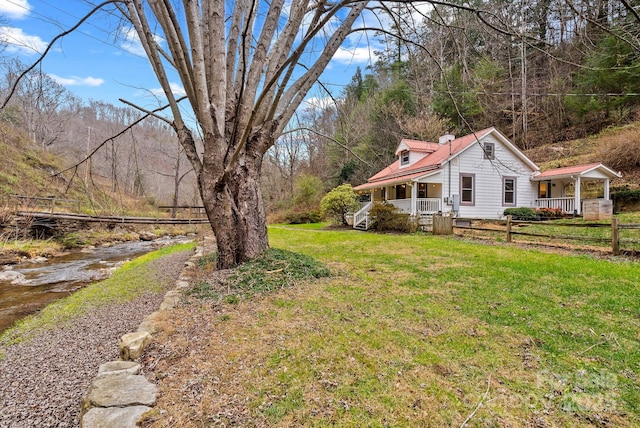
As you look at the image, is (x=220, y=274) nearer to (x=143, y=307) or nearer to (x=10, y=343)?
(x=143, y=307)

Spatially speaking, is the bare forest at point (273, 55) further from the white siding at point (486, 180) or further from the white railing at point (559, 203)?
the white railing at point (559, 203)

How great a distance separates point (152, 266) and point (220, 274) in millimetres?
4328

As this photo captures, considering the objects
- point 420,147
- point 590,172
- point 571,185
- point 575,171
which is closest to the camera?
point 590,172

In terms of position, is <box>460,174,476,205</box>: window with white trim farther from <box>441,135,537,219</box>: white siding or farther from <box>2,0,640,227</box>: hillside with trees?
<box>2,0,640,227</box>: hillside with trees

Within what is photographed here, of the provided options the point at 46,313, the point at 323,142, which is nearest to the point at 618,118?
the point at 323,142

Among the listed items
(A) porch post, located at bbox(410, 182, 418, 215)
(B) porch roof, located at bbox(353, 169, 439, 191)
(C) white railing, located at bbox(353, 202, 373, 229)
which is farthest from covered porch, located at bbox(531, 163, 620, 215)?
(C) white railing, located at bbox(353, 202, 373, 229)

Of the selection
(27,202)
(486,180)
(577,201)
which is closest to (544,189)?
(577,201)

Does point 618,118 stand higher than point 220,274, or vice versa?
point 618,118

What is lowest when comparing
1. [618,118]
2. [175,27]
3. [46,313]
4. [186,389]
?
[46,313]

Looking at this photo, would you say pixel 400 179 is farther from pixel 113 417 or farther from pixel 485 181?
pixel 113 417

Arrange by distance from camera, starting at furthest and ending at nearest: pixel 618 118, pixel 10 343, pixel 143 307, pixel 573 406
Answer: pixel 618 118 → pixel 143 307 → pixel 10 343 → pixel 573 406

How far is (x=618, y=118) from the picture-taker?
19.1 metres

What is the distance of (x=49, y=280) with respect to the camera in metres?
7.81

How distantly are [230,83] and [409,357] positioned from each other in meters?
4.97
